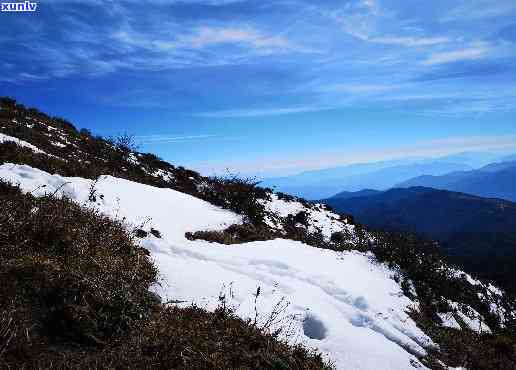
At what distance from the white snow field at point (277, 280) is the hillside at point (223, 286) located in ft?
0.16

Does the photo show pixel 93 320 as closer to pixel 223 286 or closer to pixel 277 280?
pixel 223 286

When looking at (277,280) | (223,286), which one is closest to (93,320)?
(223,286)

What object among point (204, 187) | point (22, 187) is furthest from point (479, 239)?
point (22, 187)

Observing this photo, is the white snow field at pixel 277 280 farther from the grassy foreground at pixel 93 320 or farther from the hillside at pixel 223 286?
the grassy foreground at pixel 93 320

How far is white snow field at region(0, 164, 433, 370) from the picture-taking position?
727 cm

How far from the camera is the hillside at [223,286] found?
16.6ft

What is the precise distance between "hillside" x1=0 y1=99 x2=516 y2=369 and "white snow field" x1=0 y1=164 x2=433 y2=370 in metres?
0.05

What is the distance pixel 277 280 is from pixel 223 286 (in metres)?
2.49

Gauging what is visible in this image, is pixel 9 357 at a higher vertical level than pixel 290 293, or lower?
higher

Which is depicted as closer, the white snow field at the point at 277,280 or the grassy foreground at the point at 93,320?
the grassy foreground at the point at 93,320

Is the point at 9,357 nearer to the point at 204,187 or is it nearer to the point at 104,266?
the point at 104,266

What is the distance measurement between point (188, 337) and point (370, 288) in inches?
326

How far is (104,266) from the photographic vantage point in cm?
600

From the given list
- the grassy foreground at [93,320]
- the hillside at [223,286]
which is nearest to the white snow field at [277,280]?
the hillside at [223,286]
